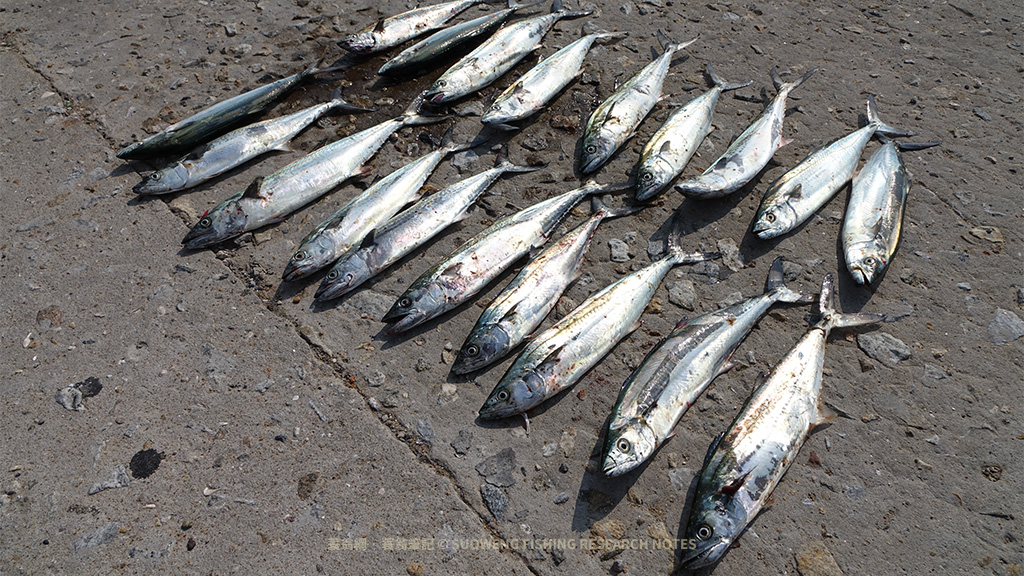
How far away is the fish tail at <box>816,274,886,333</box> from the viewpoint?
3.53 meters

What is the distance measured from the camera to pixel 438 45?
17.0 ft

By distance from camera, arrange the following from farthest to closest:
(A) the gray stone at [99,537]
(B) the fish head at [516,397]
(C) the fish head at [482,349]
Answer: (C) the fish head at [482,349] < (B) the fish head at [516,397] < (A) the gray stone at [99,537]

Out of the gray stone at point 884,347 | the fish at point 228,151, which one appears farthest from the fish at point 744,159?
the fish at point 228,151

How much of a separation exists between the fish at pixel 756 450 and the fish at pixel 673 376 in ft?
0.89

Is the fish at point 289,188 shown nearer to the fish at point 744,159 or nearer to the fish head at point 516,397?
the fish head at point 516,397

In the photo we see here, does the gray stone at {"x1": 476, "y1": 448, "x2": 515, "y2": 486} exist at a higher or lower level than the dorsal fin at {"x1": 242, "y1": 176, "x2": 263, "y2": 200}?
lower

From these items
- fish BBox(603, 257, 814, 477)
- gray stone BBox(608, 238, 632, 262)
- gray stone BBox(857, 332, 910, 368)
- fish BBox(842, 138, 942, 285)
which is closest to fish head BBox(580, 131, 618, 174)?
gray stone BBox(608, 238, 632, 262)

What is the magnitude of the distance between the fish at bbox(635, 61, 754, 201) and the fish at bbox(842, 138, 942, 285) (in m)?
1.19

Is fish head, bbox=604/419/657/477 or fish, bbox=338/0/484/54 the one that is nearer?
fish head, bbox=604/419/657/477

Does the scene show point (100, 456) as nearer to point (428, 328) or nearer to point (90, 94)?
point (428, 328)

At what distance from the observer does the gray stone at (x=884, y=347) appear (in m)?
3.48

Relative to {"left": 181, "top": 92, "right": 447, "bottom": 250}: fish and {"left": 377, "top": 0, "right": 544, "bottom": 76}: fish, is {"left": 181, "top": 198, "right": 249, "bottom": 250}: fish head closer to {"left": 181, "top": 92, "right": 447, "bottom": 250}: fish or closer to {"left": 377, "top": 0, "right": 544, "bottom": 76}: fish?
{"left": 181, "top": 92, "right": 447, "bottom": 250}: fish

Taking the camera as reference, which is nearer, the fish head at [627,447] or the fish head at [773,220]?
the fish head at [627,447]

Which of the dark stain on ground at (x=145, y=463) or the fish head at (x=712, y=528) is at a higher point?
the dark stain on ground at (x=145, y=463)
